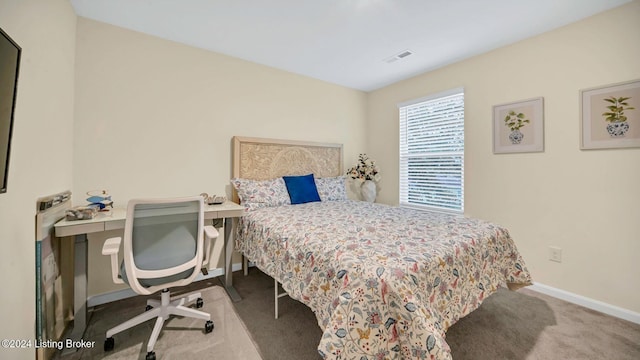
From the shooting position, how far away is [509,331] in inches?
69.9

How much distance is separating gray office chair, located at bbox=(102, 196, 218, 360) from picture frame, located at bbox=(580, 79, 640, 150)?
3236 millimetres

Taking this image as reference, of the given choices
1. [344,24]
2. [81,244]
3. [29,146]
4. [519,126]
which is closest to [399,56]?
[344,24]

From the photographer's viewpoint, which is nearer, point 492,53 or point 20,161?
point 20,161

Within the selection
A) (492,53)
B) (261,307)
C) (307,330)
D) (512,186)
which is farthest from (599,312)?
(261,307)

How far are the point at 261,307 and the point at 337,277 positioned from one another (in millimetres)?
1225

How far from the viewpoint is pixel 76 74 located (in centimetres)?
207

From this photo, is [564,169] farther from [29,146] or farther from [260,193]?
[29,146]

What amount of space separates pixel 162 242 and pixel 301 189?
1653mm

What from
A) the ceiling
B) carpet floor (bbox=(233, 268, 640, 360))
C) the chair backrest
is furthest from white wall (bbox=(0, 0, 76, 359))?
carpet floor (bbox=(233, 268, 640, 360))

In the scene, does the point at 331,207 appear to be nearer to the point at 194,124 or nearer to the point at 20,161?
the point at 194,124

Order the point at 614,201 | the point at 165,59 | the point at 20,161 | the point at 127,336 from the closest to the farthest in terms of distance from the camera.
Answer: the point at 20,161 < the point at 127,336 < the point at 614,201 < the point at 165,59

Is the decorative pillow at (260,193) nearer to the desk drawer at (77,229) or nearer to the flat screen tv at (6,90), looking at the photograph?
the desk drawer at (77,229)

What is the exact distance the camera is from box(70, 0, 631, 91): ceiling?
1941 millimetres

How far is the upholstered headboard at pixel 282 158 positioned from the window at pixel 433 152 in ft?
3.37
